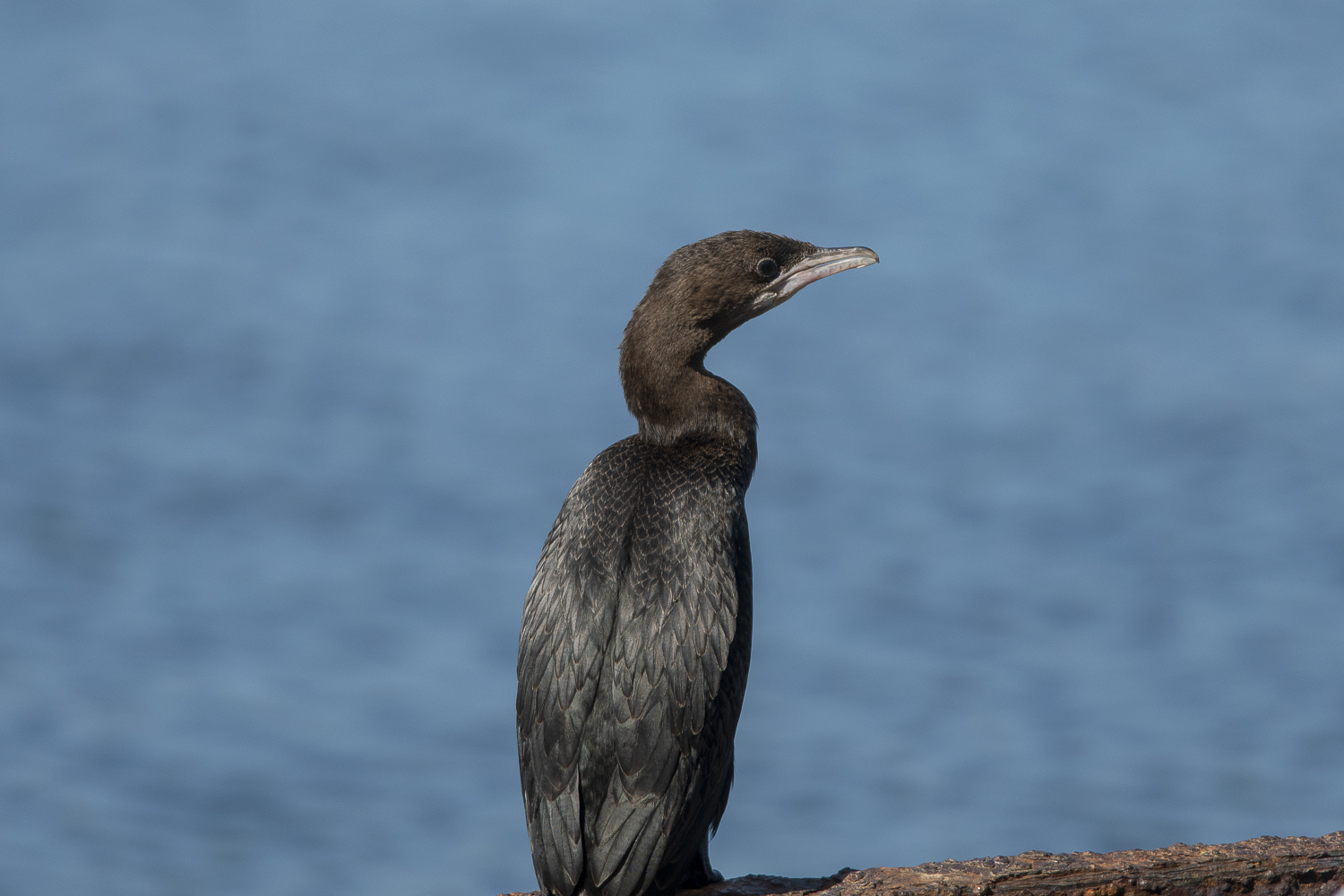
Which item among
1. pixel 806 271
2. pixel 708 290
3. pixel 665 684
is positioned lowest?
pixel 665 684

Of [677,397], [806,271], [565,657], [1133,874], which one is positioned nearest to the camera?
[1133,874]

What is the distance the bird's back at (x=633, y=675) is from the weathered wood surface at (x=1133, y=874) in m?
0.49

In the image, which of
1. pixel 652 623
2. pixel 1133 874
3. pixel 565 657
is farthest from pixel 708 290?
pixel 1133 874

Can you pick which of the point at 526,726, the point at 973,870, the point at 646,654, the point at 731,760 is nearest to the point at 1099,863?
the point at 973,870

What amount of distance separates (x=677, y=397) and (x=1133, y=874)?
2.68 metres

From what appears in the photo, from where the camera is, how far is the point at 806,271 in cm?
641

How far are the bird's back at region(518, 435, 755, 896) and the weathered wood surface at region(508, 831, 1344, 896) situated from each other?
19.4 inches

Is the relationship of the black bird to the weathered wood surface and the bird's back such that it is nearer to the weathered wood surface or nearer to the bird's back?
the bird's back

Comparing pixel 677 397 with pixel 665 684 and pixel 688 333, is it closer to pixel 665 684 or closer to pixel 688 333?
pixel 688 333

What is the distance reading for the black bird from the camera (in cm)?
504

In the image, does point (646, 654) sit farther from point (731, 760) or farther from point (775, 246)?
point (775, 246)

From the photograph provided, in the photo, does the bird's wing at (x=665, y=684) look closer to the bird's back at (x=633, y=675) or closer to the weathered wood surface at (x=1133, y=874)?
the bird's back at (x=633, y=675)

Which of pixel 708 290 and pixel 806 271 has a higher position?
pixel 806 271

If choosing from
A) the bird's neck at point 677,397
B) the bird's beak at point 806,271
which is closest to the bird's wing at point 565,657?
the bird's neck at point 677,397
